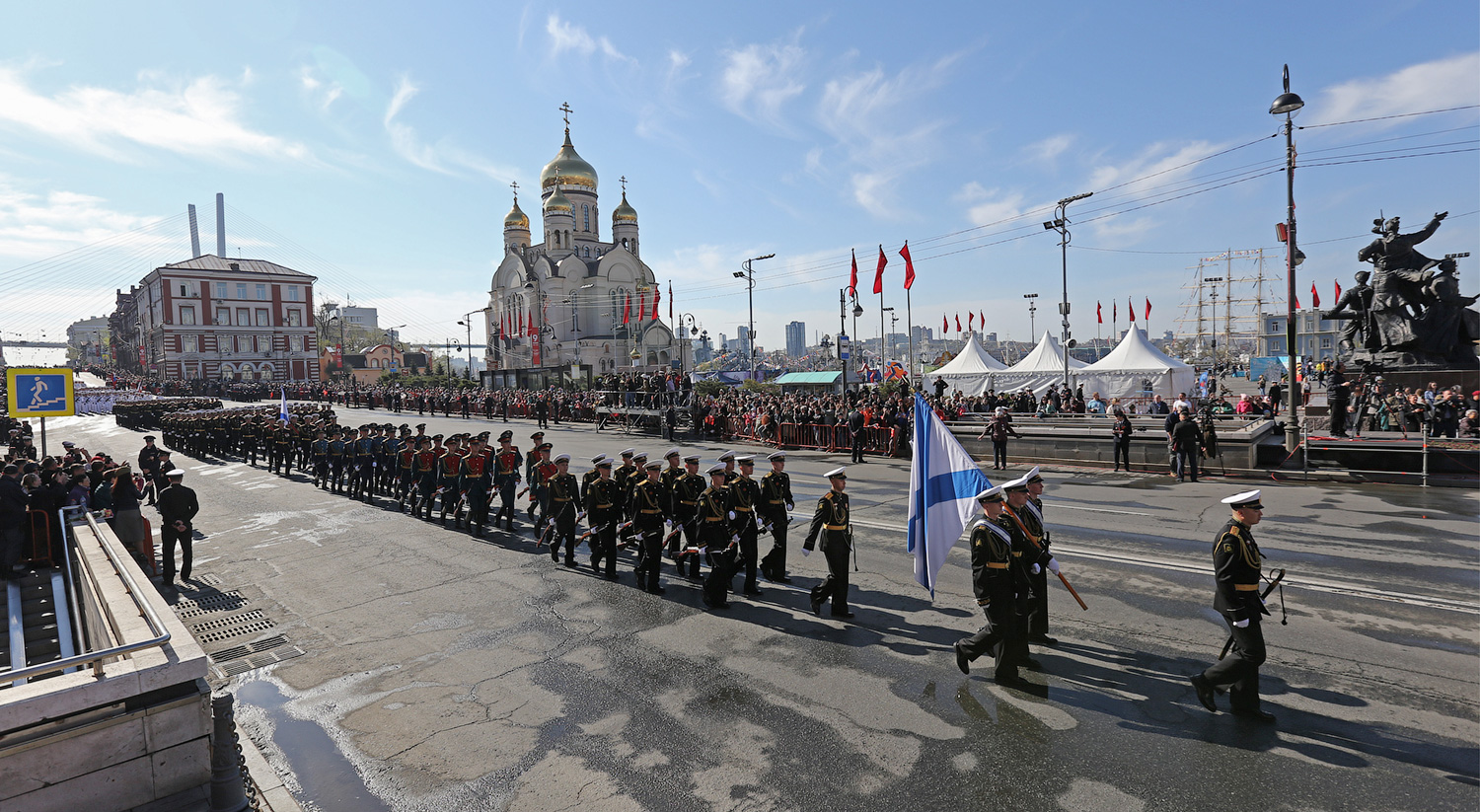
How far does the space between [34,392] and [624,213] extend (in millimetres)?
75111

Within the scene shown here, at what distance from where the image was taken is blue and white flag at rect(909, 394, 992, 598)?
7.02m

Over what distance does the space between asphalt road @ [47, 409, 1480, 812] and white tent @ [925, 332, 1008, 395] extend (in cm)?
2371

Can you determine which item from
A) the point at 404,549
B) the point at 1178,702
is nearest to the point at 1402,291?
the point at 1178,702

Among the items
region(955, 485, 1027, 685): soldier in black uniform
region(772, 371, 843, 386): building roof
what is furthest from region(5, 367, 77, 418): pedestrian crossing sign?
region(772, 371, 843, 386): building roof

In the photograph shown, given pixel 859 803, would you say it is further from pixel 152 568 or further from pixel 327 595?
pixel 152 568

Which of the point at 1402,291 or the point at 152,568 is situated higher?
the point at 1402,291

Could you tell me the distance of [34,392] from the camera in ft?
40.8

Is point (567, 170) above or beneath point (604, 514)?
above

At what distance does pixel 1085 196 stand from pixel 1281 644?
90.6 feet

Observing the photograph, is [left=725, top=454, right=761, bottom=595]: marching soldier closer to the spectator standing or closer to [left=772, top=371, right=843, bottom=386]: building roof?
the spectator standing

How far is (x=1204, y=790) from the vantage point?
4.44 meters

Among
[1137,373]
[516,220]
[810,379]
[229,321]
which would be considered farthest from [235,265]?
[1137,373]

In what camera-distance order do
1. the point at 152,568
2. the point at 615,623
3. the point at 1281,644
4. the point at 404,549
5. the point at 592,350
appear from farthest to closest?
the point at 592,350 → the point at 404,549 → the point at 152,568 → the point at 615,623 → the point at 1281,644

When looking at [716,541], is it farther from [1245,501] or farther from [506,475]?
[506,475]
